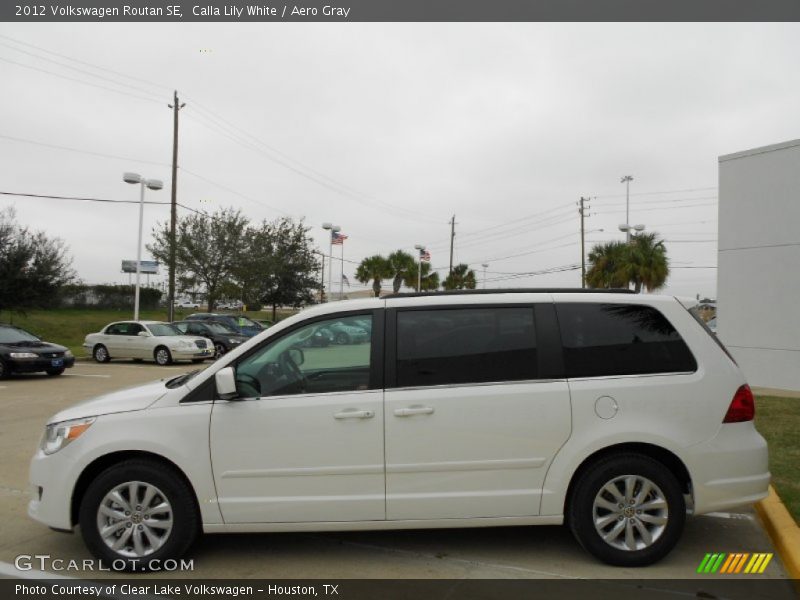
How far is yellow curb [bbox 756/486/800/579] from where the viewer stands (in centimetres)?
420

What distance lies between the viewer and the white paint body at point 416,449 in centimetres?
422

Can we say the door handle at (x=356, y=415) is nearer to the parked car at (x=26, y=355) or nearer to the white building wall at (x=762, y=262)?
the white building wall at (x=762, y=262)

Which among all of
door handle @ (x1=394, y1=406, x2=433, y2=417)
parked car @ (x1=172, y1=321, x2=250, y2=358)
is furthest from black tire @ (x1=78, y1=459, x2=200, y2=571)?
parked car @ (x1=172, y1=321, x2=250, y2=358)

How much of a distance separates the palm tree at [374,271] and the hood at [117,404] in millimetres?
48489

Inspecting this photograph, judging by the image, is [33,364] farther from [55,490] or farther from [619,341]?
[619,341]

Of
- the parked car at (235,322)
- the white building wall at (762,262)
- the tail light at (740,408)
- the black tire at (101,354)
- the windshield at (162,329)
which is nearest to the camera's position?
the tail light at (740,408)

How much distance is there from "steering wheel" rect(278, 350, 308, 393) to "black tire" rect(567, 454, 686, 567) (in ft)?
6.46

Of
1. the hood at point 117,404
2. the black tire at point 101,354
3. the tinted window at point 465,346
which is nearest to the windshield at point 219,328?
the black tire at point 101,354

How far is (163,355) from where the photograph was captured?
2069 cm

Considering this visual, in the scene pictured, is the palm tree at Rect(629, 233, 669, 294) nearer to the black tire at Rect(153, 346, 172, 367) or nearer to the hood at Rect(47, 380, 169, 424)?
the black tire at Rect(153, 346, 172, 367)

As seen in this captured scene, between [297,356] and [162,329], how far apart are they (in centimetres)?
1861

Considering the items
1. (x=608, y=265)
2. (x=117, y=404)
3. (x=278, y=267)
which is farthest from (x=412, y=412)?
(x=608, y=265)
